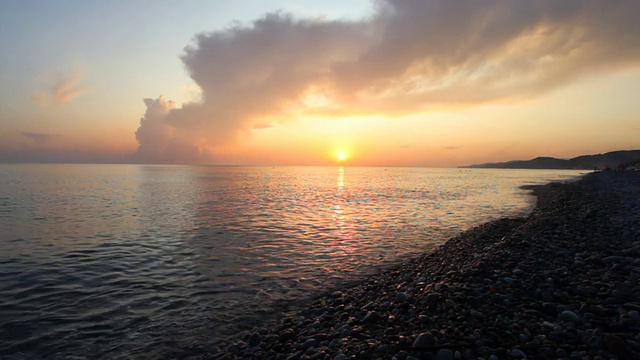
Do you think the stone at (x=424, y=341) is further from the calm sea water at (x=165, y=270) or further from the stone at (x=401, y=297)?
the calm sea water at (x=165, y=270)

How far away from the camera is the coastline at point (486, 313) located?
5828 millimetres

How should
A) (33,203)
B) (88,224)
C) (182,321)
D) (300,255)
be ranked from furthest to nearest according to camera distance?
(33,203), (88,224), (300,255), (182,321)

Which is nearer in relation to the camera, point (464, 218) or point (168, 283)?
point (168, 283)

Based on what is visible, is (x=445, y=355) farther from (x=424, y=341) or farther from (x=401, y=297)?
(x=401, y=297)

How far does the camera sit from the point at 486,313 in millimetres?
7254

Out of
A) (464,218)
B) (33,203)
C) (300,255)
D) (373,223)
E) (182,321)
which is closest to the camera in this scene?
(182,321)

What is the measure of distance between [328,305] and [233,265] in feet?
24.0

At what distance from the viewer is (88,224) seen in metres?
26.7

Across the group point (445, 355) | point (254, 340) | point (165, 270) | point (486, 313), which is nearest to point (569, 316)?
point (486, 313)

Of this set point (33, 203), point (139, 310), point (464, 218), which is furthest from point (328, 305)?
point (33, 203)

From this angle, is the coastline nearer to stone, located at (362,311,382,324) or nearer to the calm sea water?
stone, located at (362,311,382,324)

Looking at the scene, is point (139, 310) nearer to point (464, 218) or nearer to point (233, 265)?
point (233, 265)

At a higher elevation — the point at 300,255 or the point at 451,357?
the point at 451,357

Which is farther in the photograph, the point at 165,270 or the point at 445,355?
the point at 165,270
